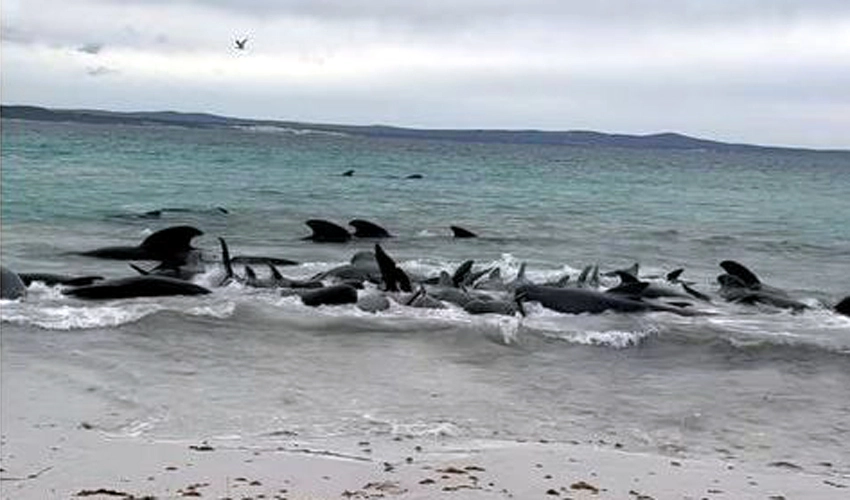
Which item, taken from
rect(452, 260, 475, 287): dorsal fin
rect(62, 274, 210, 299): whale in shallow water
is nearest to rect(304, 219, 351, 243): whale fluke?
rect(452, 260, 475, 287): dorsal fin

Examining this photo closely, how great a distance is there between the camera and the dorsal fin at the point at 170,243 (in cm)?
2170

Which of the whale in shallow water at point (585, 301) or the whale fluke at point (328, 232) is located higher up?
the whale in shallow water at point (585, 301)

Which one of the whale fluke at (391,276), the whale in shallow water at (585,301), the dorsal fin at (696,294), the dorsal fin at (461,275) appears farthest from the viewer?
the dorsal fin at (696,294)

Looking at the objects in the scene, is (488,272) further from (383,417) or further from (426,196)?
(426,196)

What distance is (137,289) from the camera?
17.0 m

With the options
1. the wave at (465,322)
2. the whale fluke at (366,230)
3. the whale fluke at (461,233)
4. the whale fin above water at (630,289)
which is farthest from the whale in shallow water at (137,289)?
the whale fluke at (461,233)

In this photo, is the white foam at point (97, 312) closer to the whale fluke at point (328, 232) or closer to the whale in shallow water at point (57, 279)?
the whale in shallow water at point (57, 279)

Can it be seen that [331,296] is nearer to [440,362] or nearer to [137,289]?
[137,289]

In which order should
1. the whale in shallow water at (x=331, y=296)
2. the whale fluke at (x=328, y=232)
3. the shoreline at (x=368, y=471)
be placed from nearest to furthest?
the shoreline at (x=368, y=471), the whale in shallow water at (x=331, y=296), the whale fluke at (x=328, y=232)

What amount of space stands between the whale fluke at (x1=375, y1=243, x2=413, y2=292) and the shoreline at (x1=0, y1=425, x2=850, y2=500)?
845 centimetres

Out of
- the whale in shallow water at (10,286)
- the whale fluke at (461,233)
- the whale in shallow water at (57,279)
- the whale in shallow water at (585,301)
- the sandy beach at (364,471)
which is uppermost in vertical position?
the sandy beach at (364,471)

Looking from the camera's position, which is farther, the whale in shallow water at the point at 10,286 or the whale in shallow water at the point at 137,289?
the whale in shallow water at the point at 137,289

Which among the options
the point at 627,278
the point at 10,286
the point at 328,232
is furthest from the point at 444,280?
the point at 328,232

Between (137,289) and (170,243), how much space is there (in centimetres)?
530
